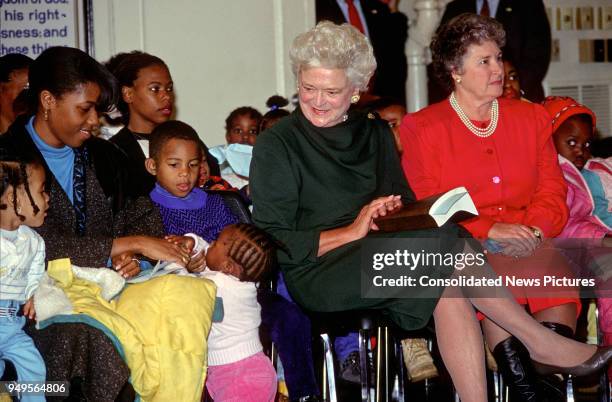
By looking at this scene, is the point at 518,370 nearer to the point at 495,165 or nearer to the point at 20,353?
the point at 495,165

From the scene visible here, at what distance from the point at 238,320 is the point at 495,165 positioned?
46.5 inches

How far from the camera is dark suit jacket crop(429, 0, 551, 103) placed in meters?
6.39

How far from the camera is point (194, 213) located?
140 inches

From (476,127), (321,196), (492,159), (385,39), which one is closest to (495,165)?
(492,159)

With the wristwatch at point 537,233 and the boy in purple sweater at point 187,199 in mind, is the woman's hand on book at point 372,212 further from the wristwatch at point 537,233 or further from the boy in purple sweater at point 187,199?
the wristwatch at point 537,233

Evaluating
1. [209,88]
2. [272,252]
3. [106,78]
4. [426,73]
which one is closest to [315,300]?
[272,252]

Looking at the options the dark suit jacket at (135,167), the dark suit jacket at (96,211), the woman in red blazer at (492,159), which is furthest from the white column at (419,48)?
the dark suit jacket at (96,211)

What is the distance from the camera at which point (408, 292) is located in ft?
10.5

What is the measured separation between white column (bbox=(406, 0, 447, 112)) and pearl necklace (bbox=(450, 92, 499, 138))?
2840 mm

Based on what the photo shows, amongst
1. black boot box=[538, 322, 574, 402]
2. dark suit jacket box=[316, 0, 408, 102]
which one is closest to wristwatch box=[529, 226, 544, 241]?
black boot box=[538, 322, 574, 402]

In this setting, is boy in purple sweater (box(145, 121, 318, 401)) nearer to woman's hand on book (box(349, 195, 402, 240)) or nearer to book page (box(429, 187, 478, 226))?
woman's hand on book (box(349, 195, 402, 240))

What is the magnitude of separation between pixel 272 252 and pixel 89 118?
2.73 ft

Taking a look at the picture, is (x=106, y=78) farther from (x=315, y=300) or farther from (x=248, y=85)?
(x=248, y=85)

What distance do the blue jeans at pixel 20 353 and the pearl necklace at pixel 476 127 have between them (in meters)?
1.87
